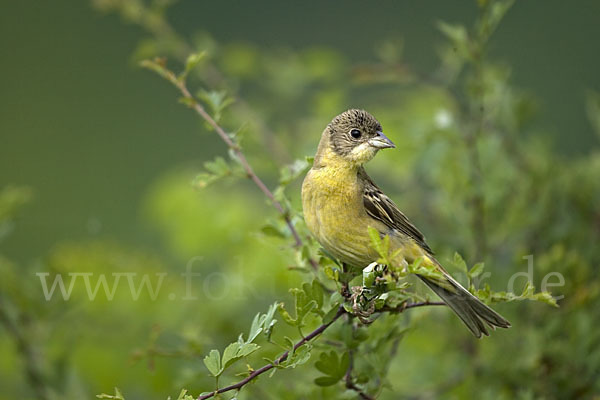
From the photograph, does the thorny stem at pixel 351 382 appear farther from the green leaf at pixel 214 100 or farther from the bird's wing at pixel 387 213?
the green leaf at pixel 214 100

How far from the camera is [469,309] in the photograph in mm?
2434

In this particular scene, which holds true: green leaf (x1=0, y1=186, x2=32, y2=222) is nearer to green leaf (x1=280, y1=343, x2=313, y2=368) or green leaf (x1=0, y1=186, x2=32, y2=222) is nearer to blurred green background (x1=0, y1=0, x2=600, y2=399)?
blurred green background (x1=0, y1=0, x2=600, y2=399)

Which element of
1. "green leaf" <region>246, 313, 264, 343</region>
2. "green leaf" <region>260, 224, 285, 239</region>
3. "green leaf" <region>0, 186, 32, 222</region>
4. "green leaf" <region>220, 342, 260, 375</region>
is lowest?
"green leaf" <region>220, 342, 260, 375</region>

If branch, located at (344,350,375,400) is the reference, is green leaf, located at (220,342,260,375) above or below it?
above

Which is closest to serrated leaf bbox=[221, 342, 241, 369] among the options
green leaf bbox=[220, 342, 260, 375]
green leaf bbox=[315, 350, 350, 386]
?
green leaf bbox=[220, 342, 260, 375]

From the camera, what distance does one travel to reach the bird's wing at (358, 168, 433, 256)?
2.74m

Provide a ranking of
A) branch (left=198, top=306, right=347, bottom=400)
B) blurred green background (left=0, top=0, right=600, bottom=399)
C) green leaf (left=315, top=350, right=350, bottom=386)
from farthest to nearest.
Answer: blurred green background (left=0, top=0, right=600, bottom=399) → green leaf (left=315, top=350, right=350, bottom=386) → branch (left=198, top=306, right=347, bottom=400)

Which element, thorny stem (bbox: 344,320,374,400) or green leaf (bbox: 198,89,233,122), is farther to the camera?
green leaf (bbox: 198,89,233,122)

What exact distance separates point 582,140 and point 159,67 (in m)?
3.86

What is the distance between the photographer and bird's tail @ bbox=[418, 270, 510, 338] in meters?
2.39

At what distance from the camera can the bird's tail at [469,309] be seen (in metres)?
2.39

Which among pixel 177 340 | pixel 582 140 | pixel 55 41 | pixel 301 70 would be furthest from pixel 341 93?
pixel 55 41

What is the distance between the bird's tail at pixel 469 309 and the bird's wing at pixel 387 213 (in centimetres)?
27

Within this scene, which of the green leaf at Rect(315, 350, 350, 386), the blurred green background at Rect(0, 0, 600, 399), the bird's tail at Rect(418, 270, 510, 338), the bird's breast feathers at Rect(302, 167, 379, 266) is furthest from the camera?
the blurred green background at Rect(0, 0, 600, 399)
